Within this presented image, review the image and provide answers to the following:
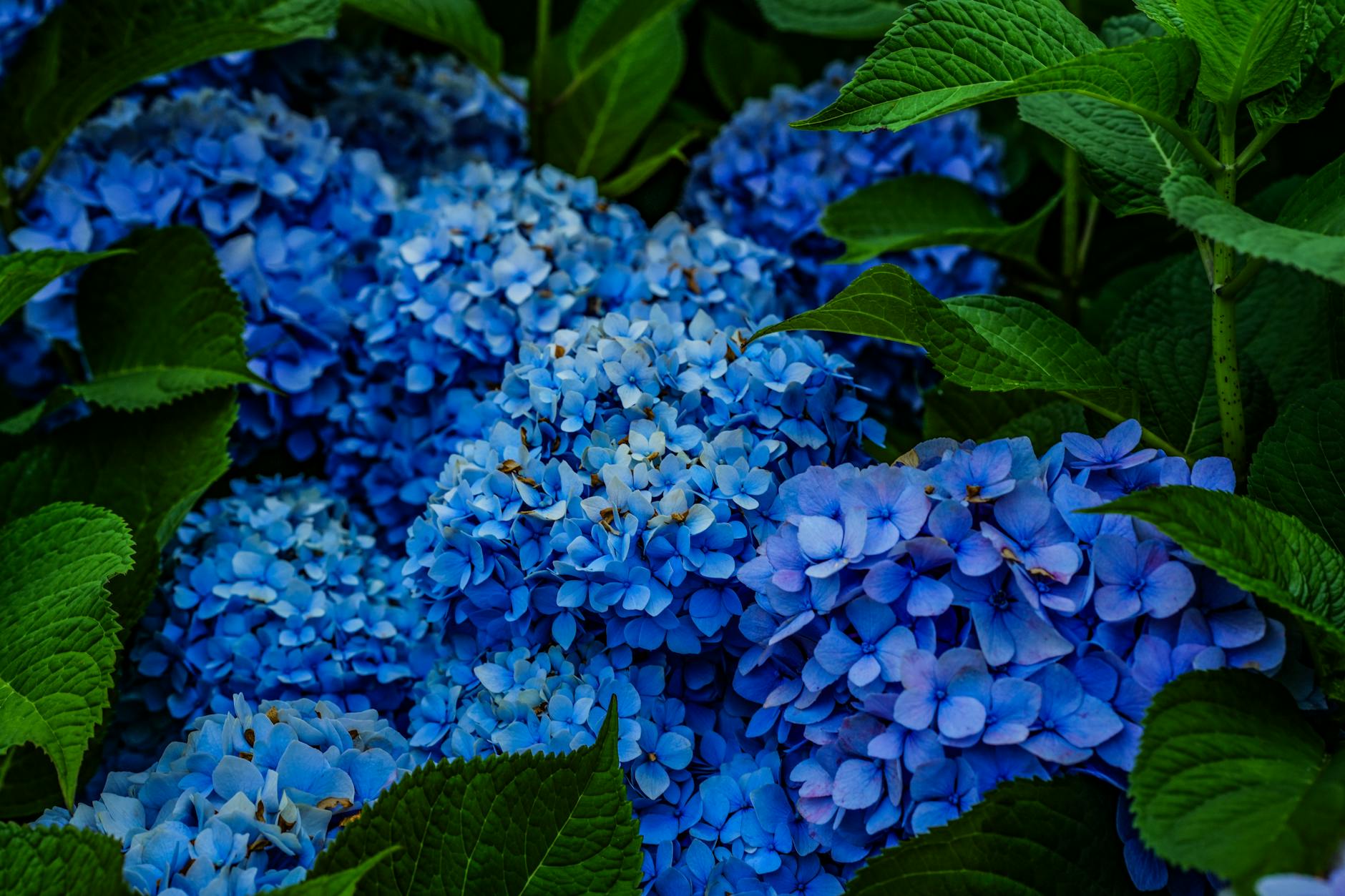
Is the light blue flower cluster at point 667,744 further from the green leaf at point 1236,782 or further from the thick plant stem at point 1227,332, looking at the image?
the thick plant stem at point 1227,332

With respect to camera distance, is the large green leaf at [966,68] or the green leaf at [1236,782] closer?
the green leaf at [1236,782]

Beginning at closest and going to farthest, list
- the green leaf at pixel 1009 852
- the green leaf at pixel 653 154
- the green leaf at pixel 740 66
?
the green leaf at pixel 1009 852
the green leaf at pixel 653 154
the green leaf at pixel 740 66

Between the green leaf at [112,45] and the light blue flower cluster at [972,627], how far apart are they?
2.58 feet

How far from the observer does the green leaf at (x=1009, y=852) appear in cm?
65

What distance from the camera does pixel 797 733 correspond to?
0.77 m

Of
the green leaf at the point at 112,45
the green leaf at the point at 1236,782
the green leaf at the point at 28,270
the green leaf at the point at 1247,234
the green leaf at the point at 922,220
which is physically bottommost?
the green leaf at the point at 1236,782

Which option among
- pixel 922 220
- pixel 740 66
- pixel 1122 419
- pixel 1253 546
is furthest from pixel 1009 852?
pixel 740 66

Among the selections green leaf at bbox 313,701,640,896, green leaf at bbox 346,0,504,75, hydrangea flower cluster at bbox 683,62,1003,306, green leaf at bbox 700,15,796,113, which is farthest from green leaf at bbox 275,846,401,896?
green leaf at bbox 700,15,796,113

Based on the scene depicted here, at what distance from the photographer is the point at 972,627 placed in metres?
0.71

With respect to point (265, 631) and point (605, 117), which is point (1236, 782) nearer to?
point (265, 631)

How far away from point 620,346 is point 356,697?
374 millimetres

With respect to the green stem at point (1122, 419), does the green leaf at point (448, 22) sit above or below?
above

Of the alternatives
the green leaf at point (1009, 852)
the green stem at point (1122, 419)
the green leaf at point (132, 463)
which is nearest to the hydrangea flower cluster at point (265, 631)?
the green leaf at point (132, 463)

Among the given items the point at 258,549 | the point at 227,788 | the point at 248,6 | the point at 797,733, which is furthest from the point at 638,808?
the point at 248,6
